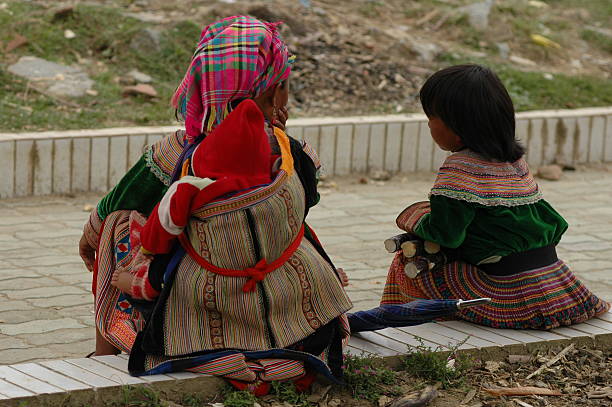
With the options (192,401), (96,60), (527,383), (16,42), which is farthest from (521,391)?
(16,42)

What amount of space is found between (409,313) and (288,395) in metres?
0.60

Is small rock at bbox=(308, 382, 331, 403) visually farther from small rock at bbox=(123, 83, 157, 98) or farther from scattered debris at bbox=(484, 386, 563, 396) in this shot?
small rock at bbox=(123, 83, 157, 98)

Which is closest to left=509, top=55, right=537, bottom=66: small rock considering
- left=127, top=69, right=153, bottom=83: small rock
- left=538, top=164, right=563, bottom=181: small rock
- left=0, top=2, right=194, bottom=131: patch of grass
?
left=538, top=164, right=563, bottom=181: small rock

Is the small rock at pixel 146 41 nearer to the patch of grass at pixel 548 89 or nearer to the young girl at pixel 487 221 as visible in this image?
the patch of grass at pixel 548 89

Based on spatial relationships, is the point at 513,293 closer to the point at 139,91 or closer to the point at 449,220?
the point at 449,220

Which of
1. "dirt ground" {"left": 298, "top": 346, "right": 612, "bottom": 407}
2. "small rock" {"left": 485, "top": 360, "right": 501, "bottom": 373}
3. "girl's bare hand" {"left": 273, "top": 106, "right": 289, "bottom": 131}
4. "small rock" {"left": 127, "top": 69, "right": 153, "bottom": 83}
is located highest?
"girl's bare hand" {"left": 273, "top": 106, "right": 289, "bottom": 131}

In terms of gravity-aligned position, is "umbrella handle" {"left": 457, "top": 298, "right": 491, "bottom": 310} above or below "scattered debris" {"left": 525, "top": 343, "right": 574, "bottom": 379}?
above

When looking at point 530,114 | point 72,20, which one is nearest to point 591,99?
point 530,114

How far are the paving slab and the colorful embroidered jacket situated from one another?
1.22ft

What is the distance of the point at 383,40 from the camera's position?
9156mm

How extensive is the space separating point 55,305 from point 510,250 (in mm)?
2061

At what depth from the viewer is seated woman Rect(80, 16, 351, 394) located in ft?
11.0

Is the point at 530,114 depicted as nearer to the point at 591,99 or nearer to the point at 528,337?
the point at 591,99

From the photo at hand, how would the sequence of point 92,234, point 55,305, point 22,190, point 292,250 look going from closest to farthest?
point 292,250, point 92,234, point 55,305, point 22,190
